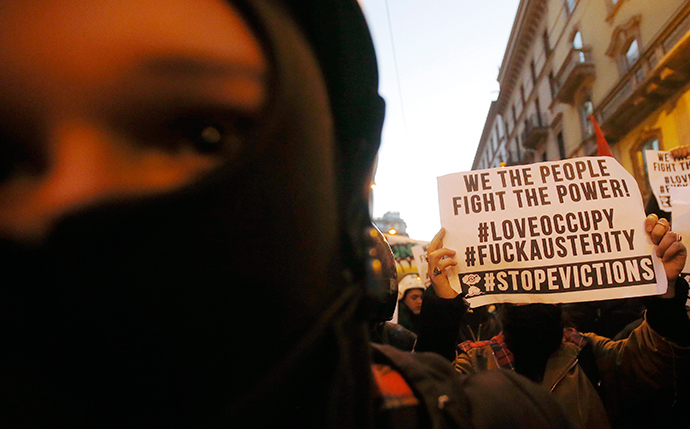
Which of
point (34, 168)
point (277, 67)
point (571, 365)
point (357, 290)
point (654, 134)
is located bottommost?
point (571, 365)

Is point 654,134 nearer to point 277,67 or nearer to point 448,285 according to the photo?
point 448,285

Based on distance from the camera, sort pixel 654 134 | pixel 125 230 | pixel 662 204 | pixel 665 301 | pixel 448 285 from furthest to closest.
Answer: pixel 654 134, pixel 662 204, pixel 448 285, pixel 665 301, pixel 125 230

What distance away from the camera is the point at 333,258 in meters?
0.73

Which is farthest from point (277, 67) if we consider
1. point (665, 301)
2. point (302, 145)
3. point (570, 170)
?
point (570, 170)

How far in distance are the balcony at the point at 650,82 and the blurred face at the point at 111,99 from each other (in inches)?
555

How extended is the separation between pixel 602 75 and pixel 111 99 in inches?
788

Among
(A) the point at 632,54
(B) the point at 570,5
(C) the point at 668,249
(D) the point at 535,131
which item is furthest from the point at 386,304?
(D) the point at 535,131

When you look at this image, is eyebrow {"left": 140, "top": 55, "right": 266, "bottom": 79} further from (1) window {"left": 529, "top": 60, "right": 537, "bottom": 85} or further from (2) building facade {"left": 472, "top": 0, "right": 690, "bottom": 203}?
(1) window {"left": 529, "top": 60, "right": 537, "bottom": 85}

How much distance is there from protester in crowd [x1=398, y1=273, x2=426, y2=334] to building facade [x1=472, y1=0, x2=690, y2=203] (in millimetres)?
10423

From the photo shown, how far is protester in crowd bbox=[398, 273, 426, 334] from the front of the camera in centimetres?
486

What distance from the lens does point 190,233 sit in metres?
0.58

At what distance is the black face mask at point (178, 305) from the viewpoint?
54cm

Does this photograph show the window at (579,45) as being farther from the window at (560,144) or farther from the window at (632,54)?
the window at (560,144)

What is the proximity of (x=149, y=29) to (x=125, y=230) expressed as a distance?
294 millimetres
